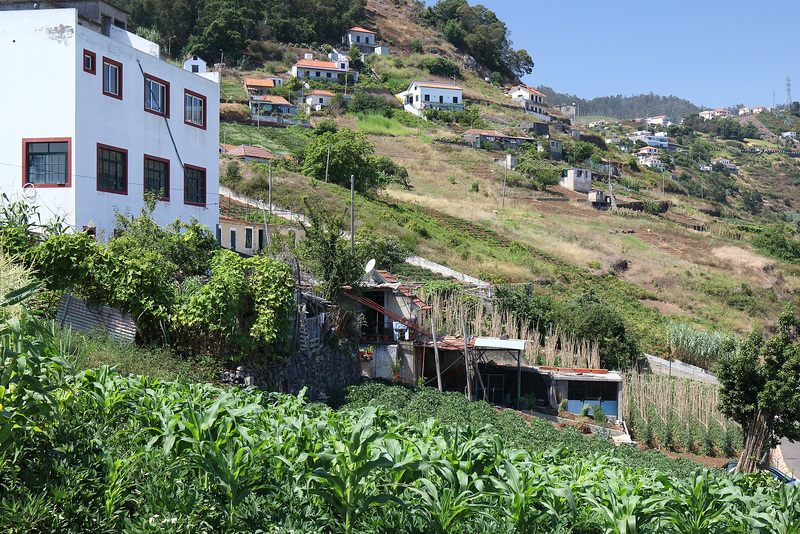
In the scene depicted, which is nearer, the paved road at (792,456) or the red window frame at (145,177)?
the paved road at (792,456)

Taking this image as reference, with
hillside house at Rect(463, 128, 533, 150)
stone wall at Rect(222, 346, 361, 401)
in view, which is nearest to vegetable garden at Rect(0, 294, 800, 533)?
stone wall at Rect(222, 346, 361, 401)

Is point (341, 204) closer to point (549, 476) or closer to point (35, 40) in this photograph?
point (35, 40)

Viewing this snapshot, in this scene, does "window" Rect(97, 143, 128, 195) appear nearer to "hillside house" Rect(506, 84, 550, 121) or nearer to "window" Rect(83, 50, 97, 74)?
"window" Rect(83, 50, 97, 74)

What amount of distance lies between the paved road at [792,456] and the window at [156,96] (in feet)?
69.8

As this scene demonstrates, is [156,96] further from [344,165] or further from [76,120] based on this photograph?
[344,165]

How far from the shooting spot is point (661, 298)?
149 feet

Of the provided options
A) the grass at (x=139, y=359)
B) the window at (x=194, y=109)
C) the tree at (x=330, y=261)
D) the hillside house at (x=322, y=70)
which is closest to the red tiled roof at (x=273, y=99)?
the hillside house at (x=322, y=70)

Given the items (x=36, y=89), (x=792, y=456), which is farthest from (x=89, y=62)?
(x=792, y=456)

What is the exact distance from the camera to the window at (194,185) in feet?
78.9

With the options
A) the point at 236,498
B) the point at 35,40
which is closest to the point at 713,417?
the point at 236,498

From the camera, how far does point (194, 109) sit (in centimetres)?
2452

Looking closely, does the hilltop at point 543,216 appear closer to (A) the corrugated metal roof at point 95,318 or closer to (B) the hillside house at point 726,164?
(B) the hillside house at point 726,164

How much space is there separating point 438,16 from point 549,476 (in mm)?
148325

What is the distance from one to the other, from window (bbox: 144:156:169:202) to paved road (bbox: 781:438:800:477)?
20.1 meters
